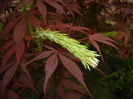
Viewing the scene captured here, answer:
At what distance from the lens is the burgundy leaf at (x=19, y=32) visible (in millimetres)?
1066

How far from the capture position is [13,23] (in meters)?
1.19

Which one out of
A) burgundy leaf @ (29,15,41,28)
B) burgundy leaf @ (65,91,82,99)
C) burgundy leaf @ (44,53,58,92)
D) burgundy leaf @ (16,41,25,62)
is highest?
burgundy leaf @ (29,15,41,28)

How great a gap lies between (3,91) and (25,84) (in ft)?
0.42

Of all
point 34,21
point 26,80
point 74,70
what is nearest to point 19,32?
point 34,21

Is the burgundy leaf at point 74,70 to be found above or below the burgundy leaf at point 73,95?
above

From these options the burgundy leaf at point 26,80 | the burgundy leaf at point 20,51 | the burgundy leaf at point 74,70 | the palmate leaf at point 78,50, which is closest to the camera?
the palmate leaf at point 78,50

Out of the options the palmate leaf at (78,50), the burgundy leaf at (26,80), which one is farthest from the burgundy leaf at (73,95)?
the palmate leaf at (78,50)

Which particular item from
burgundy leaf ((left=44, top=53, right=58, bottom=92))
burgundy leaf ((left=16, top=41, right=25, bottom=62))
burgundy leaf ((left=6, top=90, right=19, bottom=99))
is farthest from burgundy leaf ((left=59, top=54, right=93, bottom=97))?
burgundy leaf ((left=6, top=90, right=19, bottom=99))

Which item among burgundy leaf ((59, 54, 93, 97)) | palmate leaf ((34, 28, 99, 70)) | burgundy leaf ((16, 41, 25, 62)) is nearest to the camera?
palmate leaf ((34, 28, 99, 70))

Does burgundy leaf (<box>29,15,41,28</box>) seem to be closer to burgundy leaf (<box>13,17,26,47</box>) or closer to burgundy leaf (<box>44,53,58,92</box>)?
burgundy leaf (<box>13,17,26,47</box>)

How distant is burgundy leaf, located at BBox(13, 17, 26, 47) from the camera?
107cm

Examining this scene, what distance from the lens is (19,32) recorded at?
1110 millimetres

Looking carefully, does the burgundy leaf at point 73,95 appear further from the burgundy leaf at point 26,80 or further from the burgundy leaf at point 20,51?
the burgundy leaf at point 20,51

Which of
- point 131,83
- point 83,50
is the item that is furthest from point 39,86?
point 131,83
